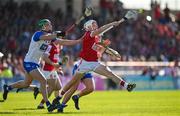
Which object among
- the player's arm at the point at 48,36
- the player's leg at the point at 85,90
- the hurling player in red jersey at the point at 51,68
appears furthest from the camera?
the hurling player in red jersey at the point at 51,68

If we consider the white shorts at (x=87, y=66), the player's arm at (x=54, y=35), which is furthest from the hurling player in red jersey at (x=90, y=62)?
the player's arm at (x=54, y=35)

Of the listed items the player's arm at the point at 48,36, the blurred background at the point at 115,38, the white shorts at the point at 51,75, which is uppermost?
the player's arm at the point at 48,36

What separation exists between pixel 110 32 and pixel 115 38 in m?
0.69

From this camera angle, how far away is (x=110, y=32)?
54281mm

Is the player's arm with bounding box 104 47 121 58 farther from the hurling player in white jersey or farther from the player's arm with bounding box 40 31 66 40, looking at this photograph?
the player's arm with bounding box 40 31 66 40

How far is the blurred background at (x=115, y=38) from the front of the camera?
46.2 m

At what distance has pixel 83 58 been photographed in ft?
74.8

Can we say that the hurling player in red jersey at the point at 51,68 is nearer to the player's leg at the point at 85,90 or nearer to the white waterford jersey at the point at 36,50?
the player's leg at the point at 85,90

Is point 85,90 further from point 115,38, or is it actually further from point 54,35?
point 115,38

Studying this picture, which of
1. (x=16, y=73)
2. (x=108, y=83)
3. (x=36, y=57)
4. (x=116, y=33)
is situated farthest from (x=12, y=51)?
(x=36, y=57)

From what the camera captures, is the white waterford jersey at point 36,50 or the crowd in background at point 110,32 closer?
the white waterford jersey at point 36,50

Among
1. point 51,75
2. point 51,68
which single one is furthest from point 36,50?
point 51,68

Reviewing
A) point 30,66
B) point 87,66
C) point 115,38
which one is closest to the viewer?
point 87,66

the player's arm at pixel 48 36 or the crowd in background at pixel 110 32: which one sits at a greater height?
the player's arm at pixel 48 36
